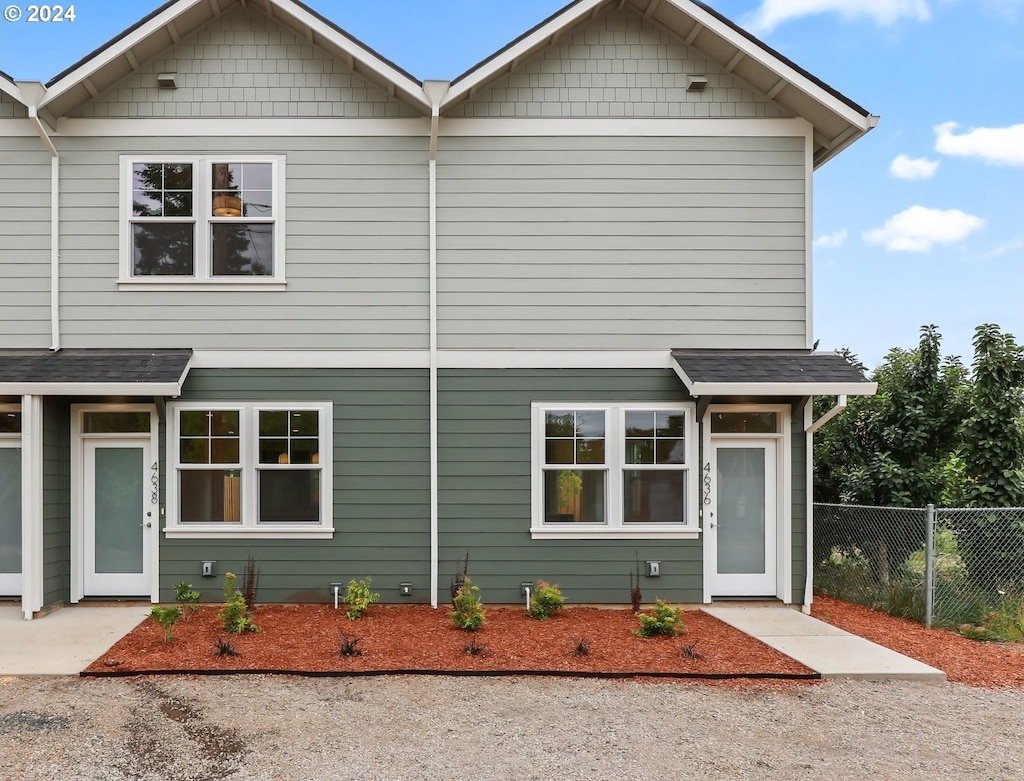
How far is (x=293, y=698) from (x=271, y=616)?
2.31 m

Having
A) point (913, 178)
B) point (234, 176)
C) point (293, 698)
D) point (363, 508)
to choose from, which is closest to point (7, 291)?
point (234, 176)

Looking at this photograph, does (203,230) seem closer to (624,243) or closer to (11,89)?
(11,89)

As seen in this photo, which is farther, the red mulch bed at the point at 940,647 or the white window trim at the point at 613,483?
the white window trim at the point at 613,483

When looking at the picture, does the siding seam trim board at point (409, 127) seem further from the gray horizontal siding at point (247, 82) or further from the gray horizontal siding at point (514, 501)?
the gray horizontal siding at point (514, 501)

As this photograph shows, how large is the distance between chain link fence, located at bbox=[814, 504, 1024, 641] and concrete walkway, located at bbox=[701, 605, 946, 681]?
1180 millimetres

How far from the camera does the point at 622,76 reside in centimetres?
819

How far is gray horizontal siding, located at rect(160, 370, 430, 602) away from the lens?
7.98m

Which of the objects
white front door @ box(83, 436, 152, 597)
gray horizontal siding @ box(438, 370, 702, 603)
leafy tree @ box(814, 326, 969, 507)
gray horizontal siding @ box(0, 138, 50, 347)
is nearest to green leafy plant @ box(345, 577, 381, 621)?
gray horizontal siding @ box(438, 370, 702, 603)

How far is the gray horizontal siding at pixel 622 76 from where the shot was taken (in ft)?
26.8

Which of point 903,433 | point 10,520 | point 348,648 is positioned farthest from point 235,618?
point 903,433

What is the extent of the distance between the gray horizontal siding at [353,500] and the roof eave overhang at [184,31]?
10.5 feet

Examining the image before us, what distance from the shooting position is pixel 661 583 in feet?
26.6

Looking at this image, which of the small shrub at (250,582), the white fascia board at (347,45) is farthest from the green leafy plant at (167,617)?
the white fascia board at (347,45)

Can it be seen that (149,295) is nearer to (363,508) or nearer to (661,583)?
(363,508)
